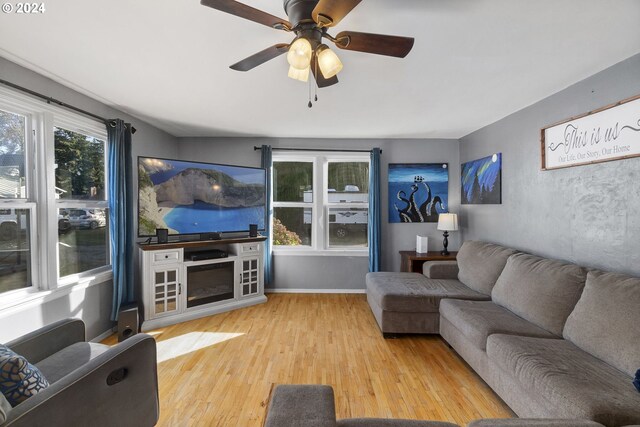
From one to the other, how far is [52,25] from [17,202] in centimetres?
138

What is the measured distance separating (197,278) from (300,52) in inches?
120

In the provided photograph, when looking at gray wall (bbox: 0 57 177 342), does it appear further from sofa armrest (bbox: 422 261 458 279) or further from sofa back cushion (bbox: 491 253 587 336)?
sofa back cushion (bbox: 491 253 587 336)

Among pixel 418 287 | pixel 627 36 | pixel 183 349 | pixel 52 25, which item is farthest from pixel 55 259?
pixel 627 36

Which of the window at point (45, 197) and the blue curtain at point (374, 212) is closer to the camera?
the window at point (45, 197)

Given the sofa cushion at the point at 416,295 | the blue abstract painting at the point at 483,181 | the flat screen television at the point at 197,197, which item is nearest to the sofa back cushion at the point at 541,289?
the sofa cushion at the point at 416,295

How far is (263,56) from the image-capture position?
163cm

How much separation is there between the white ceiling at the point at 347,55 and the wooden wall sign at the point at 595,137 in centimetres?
33

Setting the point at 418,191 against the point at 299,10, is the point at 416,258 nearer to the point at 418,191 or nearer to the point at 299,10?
the point at 418,191

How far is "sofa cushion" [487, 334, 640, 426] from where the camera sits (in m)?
1.29

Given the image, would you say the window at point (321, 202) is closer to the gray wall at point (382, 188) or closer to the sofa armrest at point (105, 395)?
the gray wall at point (382, 188)

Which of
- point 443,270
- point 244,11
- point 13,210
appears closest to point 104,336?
point 13,210

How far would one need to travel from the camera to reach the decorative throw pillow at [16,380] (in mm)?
1112

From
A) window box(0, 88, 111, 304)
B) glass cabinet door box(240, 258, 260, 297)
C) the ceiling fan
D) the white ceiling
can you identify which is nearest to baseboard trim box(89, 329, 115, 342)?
window box(0, 88, 111, 304)

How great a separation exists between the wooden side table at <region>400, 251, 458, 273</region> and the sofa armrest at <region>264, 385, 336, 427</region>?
2.96 meters
